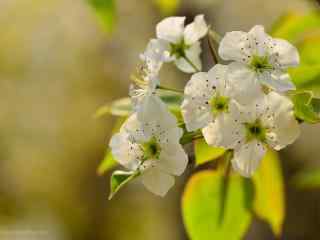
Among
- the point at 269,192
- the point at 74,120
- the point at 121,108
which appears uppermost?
the point at 121,108

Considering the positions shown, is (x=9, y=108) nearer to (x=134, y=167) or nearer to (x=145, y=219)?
(x=145, y=219)

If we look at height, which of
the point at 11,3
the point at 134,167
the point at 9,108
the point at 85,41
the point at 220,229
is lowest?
the point at 9,108

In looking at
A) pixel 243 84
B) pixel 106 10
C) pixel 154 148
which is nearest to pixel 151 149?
pixel 154 148

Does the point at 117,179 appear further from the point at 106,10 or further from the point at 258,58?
the point at 106,10

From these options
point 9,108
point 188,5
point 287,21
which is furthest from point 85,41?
point 287,21

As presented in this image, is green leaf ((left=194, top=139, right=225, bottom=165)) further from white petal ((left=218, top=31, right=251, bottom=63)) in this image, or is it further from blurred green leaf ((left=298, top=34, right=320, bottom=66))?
blurred green leaf ((left=298, top=34, right=320, bottom=66))

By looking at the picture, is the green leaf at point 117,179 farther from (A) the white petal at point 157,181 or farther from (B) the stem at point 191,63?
(B) the stem at point 191,63
